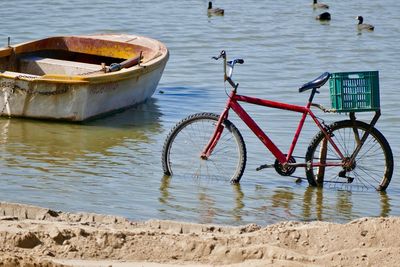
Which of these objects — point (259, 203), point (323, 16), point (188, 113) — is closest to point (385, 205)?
point (259, 203)

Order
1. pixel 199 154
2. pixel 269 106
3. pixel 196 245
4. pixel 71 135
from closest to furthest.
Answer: pixel 196 245
pixel 269 106
pixel 199 154
pixel 71 135

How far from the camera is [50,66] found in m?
13.8

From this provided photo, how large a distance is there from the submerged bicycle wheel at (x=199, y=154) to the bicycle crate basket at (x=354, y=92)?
2.96 feet

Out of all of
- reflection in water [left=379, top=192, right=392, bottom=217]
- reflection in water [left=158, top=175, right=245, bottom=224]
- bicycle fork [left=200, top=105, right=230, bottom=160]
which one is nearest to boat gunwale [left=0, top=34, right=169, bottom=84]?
reflection in water [left=158, top=175, right=245, bottom=224]

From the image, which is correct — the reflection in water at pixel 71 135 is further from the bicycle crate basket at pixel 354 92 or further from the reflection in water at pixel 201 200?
the bicycle crate basket at pixel 354 92

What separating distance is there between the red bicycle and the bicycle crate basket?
0.09 feet

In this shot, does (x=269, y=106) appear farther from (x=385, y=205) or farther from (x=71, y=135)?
(x=71, y=135)

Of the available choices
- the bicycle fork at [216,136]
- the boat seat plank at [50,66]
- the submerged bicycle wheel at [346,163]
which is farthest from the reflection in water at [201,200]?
the boat seat plank at [50,66]

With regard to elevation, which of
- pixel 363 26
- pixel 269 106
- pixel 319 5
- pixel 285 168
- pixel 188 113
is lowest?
pixel 319 5

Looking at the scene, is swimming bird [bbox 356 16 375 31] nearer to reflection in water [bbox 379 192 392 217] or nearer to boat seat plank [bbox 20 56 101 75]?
boat seat plank [bbox 20 56 101 75]

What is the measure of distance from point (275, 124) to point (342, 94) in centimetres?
348

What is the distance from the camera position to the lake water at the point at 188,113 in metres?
9.12

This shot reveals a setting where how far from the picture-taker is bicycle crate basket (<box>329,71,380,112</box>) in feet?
30.2

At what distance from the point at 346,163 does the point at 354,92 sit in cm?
65
